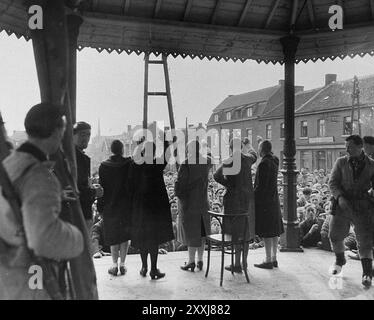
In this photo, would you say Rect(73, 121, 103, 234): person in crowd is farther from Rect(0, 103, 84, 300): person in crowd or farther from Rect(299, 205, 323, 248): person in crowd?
Rect(299, 205, 323, 248): person in crowd

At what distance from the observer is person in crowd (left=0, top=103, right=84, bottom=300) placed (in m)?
1.93

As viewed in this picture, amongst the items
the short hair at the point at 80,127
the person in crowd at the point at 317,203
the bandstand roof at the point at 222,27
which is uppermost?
the bandstand roof at the point at 222,27

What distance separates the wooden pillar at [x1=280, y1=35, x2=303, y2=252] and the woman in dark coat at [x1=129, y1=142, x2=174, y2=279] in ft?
8.90

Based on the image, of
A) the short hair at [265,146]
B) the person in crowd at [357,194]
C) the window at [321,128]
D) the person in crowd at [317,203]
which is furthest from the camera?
the window at [321,128]

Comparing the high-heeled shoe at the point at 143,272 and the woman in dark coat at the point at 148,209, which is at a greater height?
the woman in dark coat at the point at 148,209

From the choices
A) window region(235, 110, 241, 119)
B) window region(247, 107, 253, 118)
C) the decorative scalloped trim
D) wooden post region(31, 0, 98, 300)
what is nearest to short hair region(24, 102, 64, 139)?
wooden post region(31, 0, 98, 300)

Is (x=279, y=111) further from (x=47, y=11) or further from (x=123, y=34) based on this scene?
(x=47, y=11)

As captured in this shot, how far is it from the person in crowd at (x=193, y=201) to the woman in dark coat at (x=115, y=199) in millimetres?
793

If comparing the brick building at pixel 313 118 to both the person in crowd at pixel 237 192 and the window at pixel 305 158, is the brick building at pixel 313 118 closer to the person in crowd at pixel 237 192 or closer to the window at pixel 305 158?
the window at pixel 305 158

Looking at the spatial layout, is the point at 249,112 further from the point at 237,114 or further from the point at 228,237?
the point at 228,237

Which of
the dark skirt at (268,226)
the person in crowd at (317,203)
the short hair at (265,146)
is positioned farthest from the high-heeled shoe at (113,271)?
the person in crowd at (317,203)

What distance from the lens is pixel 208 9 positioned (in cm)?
637

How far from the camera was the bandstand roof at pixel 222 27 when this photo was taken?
20.1 ft
